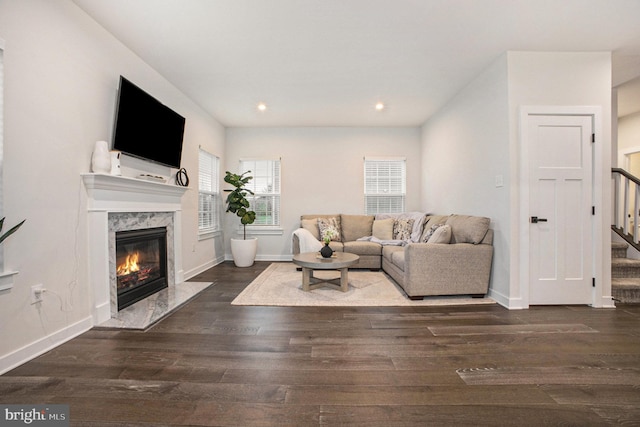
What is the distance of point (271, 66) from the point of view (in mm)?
3359

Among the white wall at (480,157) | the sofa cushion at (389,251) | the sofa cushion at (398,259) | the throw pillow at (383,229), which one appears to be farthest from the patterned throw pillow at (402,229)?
the sofa cushion at (398,259)

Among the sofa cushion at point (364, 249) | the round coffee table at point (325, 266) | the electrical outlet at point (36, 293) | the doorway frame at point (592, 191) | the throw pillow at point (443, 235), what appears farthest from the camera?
the sofa cushion at point (364, 249)

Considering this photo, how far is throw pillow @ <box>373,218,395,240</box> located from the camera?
5286 mm

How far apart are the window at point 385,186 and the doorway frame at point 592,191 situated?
2.97 meters

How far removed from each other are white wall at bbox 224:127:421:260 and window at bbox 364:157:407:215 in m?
0.14

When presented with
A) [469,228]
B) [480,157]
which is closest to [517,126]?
[480,157]

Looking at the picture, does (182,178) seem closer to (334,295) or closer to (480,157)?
(334,295)

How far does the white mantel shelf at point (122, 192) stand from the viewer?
102 inches

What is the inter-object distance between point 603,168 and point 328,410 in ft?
Result: 12.0

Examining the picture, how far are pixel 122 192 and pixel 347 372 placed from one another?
269cm

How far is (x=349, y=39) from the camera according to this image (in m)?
2.81

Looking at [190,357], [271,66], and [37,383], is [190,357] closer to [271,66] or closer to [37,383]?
[37,383]

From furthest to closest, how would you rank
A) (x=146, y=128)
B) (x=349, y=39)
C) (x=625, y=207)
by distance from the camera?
(x=625, y=207)
(x=146, y=128)
(x=349, y=39)

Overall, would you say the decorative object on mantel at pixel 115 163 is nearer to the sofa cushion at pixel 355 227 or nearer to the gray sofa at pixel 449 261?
the gray sofa at pixel 449 261
